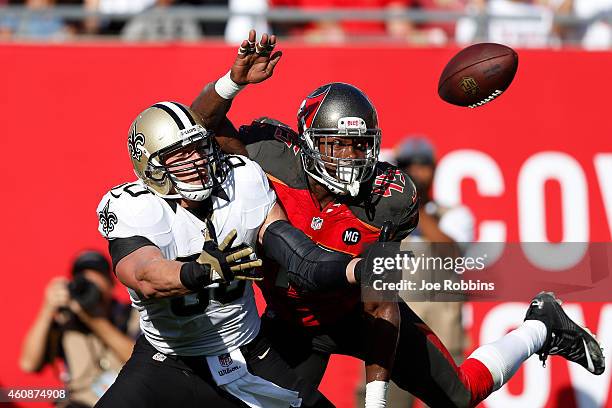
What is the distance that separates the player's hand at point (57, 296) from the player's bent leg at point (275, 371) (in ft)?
6.22

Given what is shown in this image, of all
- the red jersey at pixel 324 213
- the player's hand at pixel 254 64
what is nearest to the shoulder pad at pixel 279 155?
the red jersey at pixel 324 213

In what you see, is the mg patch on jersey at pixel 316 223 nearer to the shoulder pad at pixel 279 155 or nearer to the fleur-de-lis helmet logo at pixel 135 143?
the shoulder pad at pixel 279 155

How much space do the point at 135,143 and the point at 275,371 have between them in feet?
3.40

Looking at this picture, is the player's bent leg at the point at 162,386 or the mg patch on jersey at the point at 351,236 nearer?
the player's bent leg at the point at 162,386

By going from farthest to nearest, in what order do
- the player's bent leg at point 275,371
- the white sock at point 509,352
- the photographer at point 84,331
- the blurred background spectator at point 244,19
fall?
the blurred background spectator at point 244,19, the photographer at point 84,331, the white sock at point 509,352, the player's bent leg at point 275,371

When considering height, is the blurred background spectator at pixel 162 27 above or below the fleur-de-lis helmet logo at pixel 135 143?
above

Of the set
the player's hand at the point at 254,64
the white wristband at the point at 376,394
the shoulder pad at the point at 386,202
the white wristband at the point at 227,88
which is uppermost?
the player's hand at the point at 254,64

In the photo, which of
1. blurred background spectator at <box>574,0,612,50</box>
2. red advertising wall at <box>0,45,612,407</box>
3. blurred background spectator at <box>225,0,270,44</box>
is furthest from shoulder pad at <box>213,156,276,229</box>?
blurred background spectator at <box>574,0,612,50</box>

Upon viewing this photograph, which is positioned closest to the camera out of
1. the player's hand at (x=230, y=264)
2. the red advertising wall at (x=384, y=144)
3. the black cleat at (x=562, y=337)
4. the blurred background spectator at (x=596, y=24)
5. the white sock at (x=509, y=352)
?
the player's hand at (x=230, y=264)

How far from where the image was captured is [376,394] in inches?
165

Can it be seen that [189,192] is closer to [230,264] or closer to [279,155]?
[230,264]

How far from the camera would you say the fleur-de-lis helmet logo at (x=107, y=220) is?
3.80 meters

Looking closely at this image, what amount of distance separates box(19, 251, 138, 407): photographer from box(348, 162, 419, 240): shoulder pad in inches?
72.4

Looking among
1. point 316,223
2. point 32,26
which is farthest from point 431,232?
point 32,26
